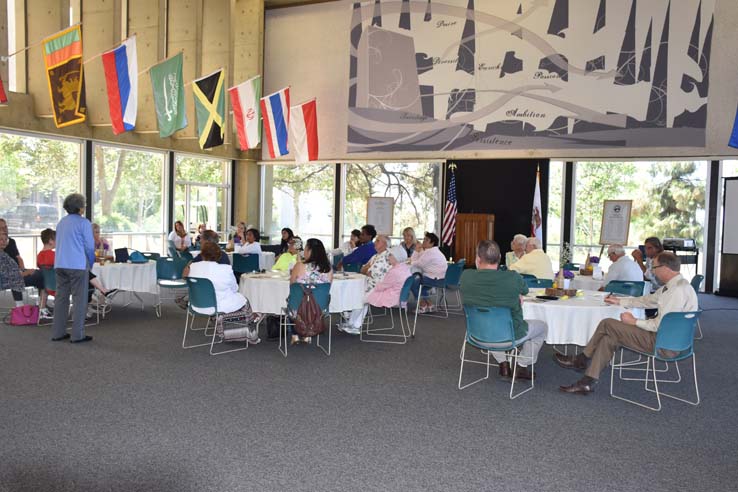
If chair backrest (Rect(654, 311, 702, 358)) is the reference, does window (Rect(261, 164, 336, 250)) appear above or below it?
above

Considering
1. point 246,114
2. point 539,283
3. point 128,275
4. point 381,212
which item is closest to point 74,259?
point 128,275

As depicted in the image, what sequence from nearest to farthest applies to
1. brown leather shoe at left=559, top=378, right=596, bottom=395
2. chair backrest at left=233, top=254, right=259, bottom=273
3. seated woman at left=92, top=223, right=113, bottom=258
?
1. brown leather shoe at left=559, top=378, right=596, bottom=395
2. seated woman at left=92, top=223, right=113, bottom=258
3. chair backrest at left=233, top=254, right=259, bottom=273

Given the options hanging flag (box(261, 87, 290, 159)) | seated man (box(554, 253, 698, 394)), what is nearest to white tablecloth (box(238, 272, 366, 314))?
→ seated man (box(554, 253, 698, 394))

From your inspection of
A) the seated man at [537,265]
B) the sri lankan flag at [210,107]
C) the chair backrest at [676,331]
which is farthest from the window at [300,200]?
the chair backrest at [676,331]

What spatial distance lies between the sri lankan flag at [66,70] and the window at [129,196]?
3.03 meters

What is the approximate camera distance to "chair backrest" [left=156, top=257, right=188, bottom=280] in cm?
892

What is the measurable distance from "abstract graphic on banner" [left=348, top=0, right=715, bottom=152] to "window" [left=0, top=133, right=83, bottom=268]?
6.83 meters

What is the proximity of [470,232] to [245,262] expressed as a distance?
5948 mm

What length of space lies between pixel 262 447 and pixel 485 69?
1243 cm

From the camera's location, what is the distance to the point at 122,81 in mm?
10320

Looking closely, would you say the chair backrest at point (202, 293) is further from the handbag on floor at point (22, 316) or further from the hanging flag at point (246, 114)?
the hanging flag at point (246, 114)

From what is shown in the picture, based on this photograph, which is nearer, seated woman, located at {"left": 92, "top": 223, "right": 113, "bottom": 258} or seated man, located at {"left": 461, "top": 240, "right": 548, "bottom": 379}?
seated man, located at {"left": 461, "top": 240, "right": 548, "bottom": 379}

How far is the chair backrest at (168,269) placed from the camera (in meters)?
8.92

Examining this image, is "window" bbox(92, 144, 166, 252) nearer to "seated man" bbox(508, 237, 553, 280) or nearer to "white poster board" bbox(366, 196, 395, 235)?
"white poster board" bbox(366, 196, 395, 235)
